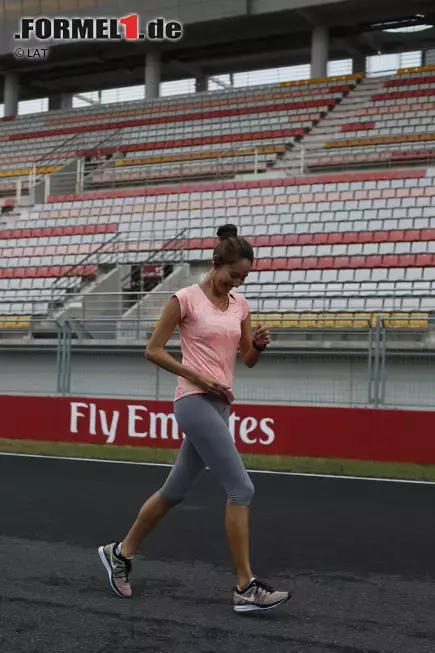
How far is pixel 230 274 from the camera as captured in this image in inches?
181

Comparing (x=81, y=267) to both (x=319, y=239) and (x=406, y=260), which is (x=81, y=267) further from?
(x=406, y=260)

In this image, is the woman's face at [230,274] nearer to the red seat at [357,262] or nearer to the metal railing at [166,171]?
the red seat at [357,262]

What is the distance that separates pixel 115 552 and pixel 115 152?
23100 mm

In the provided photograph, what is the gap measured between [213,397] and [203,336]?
33 centimetres

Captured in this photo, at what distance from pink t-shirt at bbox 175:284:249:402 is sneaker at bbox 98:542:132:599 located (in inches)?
39.5

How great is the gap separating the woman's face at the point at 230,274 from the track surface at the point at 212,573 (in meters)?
1.71

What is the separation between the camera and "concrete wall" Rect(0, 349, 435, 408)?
36.5 feet

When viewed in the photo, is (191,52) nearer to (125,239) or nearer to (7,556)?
(125,239)

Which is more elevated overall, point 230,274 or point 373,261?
point 373,261

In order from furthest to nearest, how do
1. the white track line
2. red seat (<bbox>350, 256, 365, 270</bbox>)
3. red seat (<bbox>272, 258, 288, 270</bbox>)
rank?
red seat (<bbox>272, 258, 288, 270</bbox>), red seat (<bbox>350, 256, 365, 270</bbox>), the white track line

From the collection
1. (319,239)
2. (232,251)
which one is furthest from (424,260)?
(232,251)

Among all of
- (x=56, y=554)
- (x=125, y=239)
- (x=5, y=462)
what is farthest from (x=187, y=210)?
(x=56, y=554)

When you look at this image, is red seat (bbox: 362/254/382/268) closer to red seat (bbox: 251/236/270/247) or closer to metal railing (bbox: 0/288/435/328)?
metal railing (bbox: 0/288/435/328)

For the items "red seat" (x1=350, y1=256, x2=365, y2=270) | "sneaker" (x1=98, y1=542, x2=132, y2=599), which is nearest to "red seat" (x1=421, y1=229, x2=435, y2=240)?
"red seat" (x1=350, y1=256, x2=365, y2=270)
